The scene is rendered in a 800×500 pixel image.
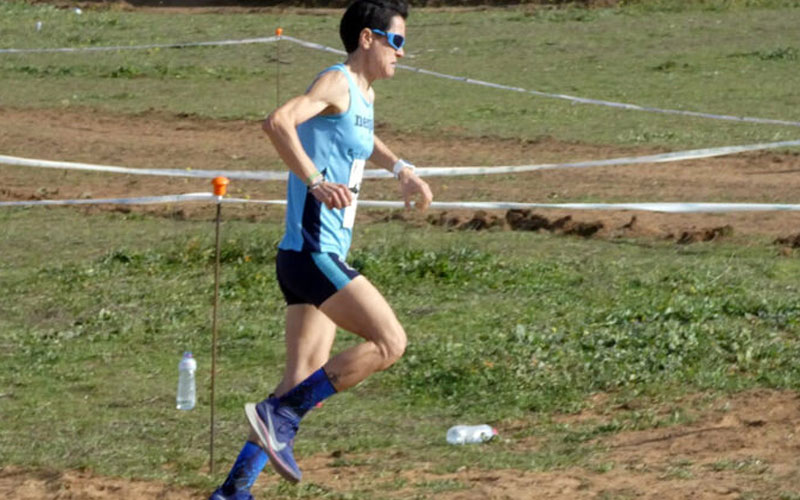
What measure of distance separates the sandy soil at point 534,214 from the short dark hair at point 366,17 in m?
1.90

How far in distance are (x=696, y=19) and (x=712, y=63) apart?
15.0ft

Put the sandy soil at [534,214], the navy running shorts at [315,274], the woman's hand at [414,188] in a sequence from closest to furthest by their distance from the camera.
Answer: the navy running shorts at [315,274] → the woman's hand at [414,188] → the sandy soil at [534,214]

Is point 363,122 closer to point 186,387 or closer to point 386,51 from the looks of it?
point 386,51

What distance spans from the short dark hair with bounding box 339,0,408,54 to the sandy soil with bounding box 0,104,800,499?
74.9 inches

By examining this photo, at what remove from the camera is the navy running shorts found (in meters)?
5.66

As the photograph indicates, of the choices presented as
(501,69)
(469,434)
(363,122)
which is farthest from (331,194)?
(501,69)

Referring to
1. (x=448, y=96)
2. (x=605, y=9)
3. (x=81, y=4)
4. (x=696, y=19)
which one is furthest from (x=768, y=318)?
(x=81, y=4)

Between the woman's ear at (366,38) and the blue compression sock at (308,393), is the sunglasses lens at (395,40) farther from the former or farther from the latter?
the blue compression sock at (308,393)

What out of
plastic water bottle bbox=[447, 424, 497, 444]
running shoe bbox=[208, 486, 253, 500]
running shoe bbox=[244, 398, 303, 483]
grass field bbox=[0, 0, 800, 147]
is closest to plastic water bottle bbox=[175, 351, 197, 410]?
plastic water bottle bbox=[447, 424, 497, 444]

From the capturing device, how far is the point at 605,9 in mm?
28062

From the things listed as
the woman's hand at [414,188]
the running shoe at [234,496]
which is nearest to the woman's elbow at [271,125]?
the woman's hand at [414,188]

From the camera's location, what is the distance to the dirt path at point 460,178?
528 inches

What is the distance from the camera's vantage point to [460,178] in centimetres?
1564

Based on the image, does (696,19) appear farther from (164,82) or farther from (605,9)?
(164,82)
